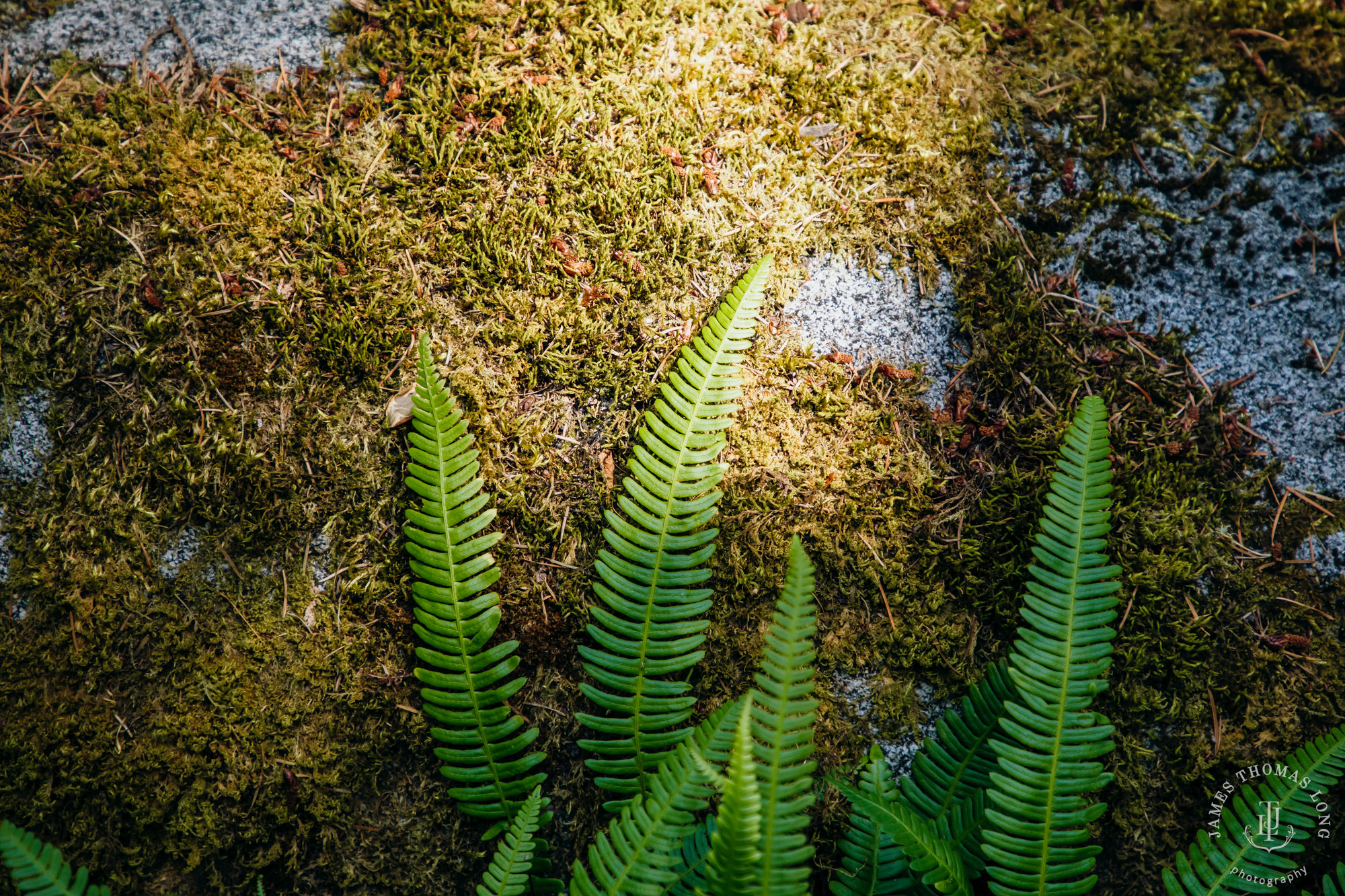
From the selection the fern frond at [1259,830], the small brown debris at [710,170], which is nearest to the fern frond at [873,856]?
the fern frond at [1259,830]

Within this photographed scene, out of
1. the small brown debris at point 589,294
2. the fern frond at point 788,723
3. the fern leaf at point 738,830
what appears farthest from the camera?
the small brown debris at point 589,294

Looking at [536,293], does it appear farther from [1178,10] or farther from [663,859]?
[1178,10]

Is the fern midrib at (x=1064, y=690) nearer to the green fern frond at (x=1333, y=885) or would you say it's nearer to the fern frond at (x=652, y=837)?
the green fern frond at (x=1333, y=885)

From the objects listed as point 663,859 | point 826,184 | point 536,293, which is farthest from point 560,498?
point 826,184

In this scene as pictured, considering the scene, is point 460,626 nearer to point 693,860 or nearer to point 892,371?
point 693,860

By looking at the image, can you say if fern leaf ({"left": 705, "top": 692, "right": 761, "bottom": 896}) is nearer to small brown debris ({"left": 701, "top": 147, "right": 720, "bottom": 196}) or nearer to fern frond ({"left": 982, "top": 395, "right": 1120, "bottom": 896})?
fern frond ({"left": 982, "top": 395, "right": 1120, "bottom": 896})

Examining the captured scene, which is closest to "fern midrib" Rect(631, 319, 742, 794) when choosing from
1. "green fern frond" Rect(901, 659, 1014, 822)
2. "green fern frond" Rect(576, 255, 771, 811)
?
"green fern frond" Rect(576, 255, 771, 811)
